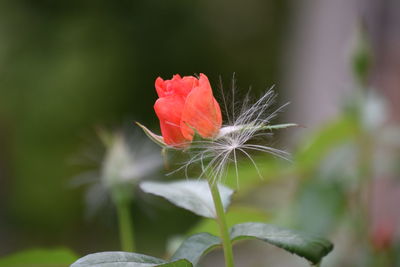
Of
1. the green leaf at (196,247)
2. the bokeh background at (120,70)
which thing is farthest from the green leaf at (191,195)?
the bokeh background at (120,70)

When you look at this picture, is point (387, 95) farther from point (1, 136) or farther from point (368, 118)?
point (1, 136)

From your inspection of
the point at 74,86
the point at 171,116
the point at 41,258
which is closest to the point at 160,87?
the point at 171,116

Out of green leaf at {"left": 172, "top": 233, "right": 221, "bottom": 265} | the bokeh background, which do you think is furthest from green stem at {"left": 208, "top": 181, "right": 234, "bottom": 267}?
the bokeh background

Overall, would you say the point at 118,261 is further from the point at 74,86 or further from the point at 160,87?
the point at 74,86

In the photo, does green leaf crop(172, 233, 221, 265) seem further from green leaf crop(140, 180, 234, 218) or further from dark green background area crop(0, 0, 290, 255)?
dark green background area crop(0, 0, 290, 255)

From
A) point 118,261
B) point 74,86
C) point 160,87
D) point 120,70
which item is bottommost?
point 118,261

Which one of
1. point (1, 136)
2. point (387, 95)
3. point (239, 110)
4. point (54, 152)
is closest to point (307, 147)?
point (239, 110)
